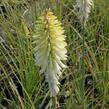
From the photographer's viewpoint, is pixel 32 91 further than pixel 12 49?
No

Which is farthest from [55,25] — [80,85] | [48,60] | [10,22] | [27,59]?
[10,22]

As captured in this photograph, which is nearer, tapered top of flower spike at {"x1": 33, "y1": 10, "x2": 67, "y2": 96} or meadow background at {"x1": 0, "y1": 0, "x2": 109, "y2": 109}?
tapered top of flower spike at {"x1": 33, "y1": 10, "x2": 67, "y2": 96}

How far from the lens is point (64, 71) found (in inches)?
110

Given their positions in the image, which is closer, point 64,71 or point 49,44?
point 49,44

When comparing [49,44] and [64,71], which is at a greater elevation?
[49,44]

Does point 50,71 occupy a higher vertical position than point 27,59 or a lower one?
higher

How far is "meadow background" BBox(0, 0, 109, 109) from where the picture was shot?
2455mm

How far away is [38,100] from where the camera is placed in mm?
2602

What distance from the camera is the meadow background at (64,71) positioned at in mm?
2455

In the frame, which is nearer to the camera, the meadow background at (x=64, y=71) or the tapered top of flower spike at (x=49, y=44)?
the tapered top of flower spike at (x=49, y=44)

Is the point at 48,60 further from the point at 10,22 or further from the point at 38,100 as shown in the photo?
the point at 10,22

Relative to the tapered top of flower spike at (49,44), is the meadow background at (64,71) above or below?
below

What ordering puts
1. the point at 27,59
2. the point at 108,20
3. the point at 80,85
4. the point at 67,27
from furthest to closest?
the point at 108,20 → the point at 67,27 → the point at 27,59 → the point at 80,85

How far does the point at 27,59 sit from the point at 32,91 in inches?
11.5
